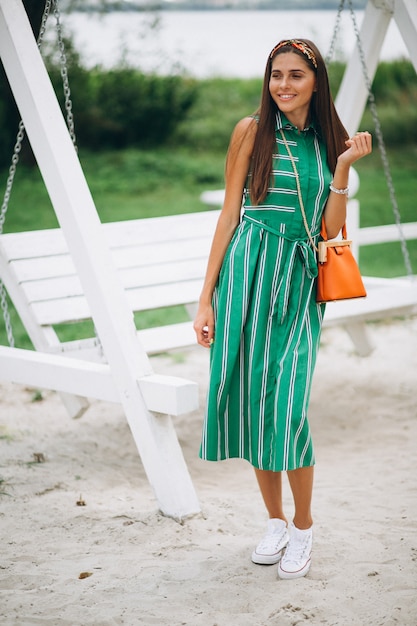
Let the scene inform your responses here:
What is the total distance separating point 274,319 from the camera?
2803mm

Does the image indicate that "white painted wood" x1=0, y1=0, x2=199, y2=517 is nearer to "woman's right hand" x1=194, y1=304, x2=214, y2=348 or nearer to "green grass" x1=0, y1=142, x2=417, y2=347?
"woman's right hand" x1=194, y1=304, x2=214, y2=348

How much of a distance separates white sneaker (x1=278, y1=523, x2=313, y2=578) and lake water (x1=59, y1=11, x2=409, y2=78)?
11.2 metres

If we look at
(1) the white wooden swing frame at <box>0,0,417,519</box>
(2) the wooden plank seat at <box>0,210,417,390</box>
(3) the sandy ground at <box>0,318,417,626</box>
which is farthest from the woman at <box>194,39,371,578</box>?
(2) the wooden plank seat at <box>0,210,417,390</box>

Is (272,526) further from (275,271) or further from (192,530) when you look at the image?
(275,271)

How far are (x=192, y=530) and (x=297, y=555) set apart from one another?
490 millimetres

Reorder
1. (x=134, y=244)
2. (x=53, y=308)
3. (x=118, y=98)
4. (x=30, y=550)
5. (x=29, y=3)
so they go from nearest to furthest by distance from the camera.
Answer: (x=30, y=550), (x=53, y=308), (x=134, y=244), (x=29, y=3), (x=118, y=98)

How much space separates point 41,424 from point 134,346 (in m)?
1.66

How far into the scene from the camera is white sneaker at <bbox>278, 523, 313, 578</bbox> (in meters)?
2.85

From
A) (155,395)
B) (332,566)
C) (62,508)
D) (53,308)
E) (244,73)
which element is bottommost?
(332,566)

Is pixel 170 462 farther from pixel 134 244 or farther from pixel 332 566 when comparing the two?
pixel 134 244

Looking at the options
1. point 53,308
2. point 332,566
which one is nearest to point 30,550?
point 332,566

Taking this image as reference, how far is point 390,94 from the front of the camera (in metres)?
15.0

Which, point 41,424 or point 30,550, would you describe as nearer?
point 30,550

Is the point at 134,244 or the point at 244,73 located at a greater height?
the point at 244,73
